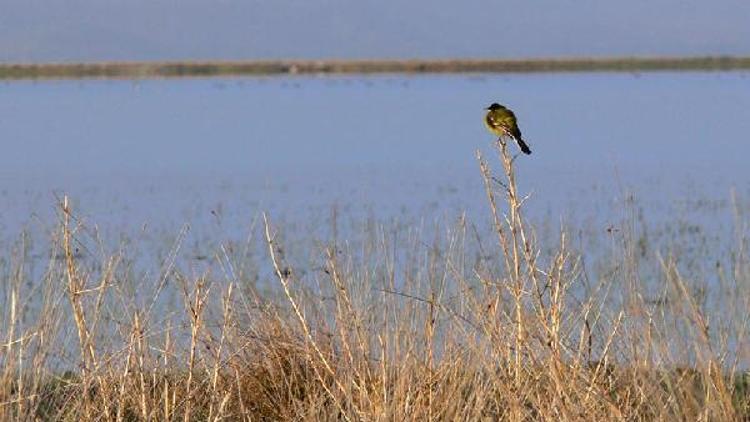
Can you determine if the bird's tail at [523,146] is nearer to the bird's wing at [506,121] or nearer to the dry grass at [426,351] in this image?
the bird's wing at [506,121]

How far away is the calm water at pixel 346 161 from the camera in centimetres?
2122

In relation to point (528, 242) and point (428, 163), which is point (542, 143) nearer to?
point (428, 163)

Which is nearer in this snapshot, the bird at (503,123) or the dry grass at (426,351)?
the dry grass at (426,351)

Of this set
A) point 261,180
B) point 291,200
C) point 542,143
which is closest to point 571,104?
point 542,143

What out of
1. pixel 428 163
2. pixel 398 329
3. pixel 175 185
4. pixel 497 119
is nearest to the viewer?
pixel 398 329

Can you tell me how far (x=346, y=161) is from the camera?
35.3m

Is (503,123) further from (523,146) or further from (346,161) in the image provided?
(346,161)

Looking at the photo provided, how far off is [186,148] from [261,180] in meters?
14.1

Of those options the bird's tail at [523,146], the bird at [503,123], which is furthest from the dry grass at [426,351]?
the bird at [503,123]

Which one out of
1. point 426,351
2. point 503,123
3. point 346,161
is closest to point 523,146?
point 503,123

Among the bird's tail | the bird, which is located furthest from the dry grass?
the bird

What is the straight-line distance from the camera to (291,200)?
23766 millimetres

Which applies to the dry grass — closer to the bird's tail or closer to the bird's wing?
the bird's tail

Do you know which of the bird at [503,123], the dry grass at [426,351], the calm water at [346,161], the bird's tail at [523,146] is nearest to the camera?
the dry grass at [426,351]
